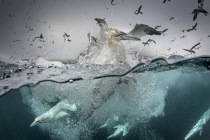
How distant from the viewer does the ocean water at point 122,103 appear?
18.0 m

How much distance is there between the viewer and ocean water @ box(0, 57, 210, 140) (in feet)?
59.0

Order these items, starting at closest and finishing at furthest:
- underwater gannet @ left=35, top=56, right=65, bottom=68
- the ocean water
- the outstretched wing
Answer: the outstretched wing, underwater gannet @ left=35, top=56, right=65, bottom=68, the ocean water

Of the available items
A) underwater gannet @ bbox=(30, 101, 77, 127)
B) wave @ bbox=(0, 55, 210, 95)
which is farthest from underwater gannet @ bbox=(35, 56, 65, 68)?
underwater gannet @ bbox=(30, 101, 77, 127)

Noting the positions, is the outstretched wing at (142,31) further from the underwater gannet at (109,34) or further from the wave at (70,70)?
the wave at (70,70)

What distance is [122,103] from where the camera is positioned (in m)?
30.0

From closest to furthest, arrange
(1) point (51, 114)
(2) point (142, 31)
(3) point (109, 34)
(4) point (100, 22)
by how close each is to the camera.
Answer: (4) point (100, 22) → (2) point (142, 31) → (3) point (109, 34) → (1) point (51, 114)

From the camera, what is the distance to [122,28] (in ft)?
26.3

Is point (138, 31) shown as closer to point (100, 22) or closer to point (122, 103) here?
point (100, 22)

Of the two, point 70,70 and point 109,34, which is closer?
point 109,34

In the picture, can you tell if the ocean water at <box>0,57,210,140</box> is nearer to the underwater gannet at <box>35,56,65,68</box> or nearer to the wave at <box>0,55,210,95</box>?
the wave at <box>0,55,210,95</box>

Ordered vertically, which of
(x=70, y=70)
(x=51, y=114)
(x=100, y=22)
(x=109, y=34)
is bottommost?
(x=51, y=114)

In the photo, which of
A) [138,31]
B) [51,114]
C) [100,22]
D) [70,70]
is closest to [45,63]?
[70,70]

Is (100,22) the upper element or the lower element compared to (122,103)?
upper

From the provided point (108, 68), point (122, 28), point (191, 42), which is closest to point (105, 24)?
point (122, 28)
